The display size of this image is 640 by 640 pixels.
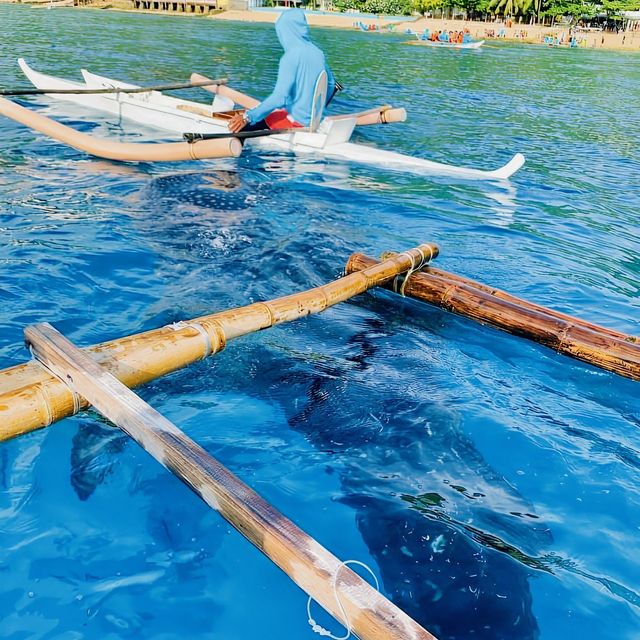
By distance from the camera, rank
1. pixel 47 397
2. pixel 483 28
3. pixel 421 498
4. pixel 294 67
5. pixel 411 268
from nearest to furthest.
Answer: pixel 47 397 < pixel 421 498 < pixel 411 268 < pixel 294 67 < pixel 483 28

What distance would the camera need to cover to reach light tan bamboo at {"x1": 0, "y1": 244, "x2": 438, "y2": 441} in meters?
2.69

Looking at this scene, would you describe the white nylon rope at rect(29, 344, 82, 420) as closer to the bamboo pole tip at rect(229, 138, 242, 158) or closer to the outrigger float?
the outrigger float

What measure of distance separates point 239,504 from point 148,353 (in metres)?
1.25

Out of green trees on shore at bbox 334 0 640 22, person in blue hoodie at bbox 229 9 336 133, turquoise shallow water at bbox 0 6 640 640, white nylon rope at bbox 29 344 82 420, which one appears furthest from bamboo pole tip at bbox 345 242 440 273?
green trees on shore at bbox 334 0 640 22

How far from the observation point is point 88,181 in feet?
27.2

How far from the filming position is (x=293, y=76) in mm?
9023

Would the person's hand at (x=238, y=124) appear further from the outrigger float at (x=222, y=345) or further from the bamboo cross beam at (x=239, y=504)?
the bamboo cross beam at (x=239, y=504)

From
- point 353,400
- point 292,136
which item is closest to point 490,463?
point 353,400

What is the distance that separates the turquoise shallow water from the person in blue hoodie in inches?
32.1

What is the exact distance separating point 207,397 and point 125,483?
2.84ft

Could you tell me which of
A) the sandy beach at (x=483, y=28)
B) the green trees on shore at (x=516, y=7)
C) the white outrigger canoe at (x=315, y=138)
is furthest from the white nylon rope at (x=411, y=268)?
the green trees on shore at (x=516, y=7)

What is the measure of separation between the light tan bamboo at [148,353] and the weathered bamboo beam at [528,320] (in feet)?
2.17

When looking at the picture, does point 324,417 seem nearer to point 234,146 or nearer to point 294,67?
point 234,146

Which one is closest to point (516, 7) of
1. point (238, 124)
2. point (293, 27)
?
point (293, 27)
